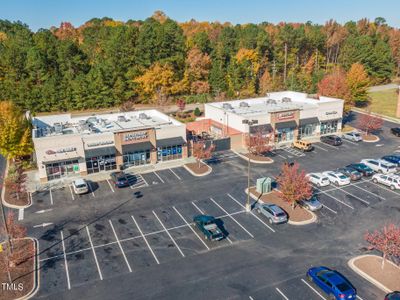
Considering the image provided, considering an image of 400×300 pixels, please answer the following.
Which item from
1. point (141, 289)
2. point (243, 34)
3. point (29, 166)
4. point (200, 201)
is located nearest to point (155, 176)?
point (200, 201)

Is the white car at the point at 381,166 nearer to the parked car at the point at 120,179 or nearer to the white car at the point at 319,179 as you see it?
the white car at the point at 319,179

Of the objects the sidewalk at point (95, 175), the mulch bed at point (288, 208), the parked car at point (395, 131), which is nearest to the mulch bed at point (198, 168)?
the sidewalk at point (95, 175)

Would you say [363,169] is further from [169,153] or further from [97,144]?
[97,144]

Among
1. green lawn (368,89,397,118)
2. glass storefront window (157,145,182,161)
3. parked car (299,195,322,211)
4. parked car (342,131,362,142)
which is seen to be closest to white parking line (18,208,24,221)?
glass storefront window (157,145,182,161)

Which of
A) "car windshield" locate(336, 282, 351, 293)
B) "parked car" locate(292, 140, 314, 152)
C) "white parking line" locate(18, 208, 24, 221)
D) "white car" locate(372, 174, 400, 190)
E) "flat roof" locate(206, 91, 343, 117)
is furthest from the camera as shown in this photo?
"flat roof" locate(206, 91, 343, 117)

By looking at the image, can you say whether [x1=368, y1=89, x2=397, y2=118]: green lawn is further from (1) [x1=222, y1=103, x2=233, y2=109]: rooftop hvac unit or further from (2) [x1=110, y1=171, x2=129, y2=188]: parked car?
(2) [x1=110, y1=171, x2=129, y2=188]: parked car
